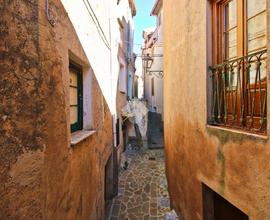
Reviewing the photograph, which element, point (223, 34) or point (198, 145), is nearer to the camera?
point (223, 34)

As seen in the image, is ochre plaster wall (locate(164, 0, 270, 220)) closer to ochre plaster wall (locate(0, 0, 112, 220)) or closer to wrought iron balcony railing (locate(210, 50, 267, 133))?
wrought iron balcony railing (locate(210, 50, 267, 133))

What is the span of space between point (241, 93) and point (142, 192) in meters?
5.90

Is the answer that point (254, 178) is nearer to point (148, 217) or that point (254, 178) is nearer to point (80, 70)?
point (80, 70)

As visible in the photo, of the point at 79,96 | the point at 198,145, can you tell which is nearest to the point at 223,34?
the point at 198,145

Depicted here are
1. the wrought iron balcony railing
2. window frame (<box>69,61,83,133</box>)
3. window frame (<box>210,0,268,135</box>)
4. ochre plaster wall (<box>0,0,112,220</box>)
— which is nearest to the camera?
ochre plaster wall (<box>0,0,112,220</box>)

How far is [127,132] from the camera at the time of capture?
13.5 meters

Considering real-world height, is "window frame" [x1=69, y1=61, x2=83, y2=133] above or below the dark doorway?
above

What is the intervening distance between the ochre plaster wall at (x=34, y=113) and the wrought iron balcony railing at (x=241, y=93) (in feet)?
7.53

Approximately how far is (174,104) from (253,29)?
8.64ft

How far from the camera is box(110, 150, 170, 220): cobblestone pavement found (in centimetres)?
625

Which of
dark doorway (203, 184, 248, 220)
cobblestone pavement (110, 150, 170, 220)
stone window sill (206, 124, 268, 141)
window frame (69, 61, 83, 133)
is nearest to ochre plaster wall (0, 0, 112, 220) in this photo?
window frame (69, 61, 83, 133)

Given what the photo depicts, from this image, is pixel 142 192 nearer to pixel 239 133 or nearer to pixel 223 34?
pixel 239 133

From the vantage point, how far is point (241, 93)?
2.82m

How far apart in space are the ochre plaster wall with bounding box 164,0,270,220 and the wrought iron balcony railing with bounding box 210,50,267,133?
186 millimetres
